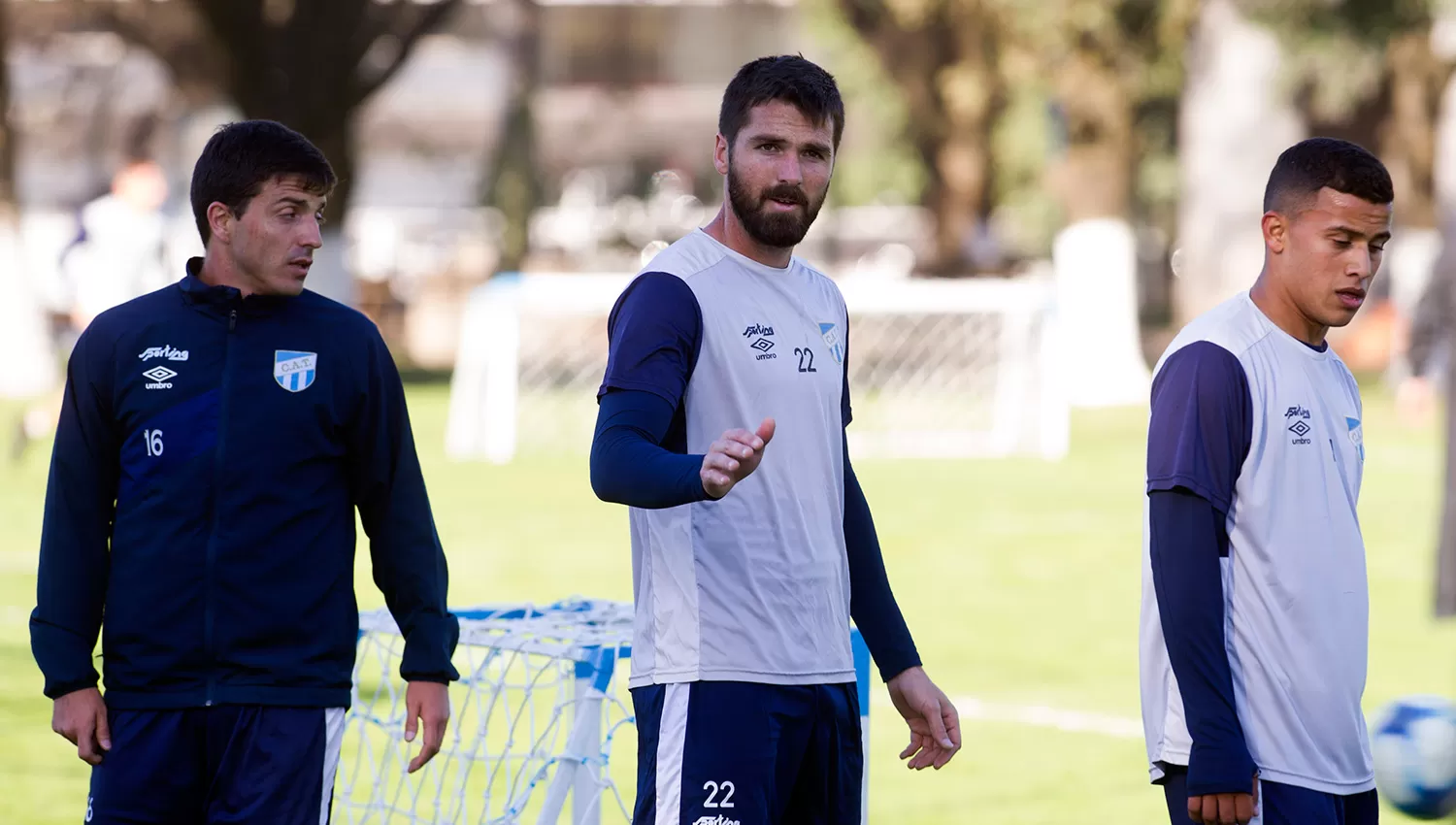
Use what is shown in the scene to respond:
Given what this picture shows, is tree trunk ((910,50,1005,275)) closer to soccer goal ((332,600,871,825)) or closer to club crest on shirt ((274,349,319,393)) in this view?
soccer goal ((332,600,871,825))

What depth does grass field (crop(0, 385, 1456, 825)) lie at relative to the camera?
26.6 ft

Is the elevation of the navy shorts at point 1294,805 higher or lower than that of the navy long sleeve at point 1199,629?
lower

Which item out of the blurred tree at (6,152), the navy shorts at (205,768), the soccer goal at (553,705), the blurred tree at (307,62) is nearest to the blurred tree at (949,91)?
the blurred tree at (307,62)

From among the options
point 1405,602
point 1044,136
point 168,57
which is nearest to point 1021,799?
point 1405,602

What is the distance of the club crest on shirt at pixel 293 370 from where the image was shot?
13.7 feet

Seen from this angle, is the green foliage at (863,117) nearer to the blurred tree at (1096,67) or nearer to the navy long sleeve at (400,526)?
Result: the blurred tree at (1096,67)

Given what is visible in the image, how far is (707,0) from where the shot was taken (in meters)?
79.6

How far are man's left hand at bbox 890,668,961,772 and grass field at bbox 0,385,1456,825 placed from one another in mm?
2442

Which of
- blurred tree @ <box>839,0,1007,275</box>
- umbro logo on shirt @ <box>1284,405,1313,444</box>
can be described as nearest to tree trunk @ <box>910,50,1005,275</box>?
blurred tree @ <box>839,0,1007,275</box>

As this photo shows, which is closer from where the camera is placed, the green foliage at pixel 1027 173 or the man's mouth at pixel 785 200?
the man's mouth at pixel 785 200

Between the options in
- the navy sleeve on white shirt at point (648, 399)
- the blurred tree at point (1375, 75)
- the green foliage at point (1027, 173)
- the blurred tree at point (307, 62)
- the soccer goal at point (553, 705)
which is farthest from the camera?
the green foliage at point (1027, 173)

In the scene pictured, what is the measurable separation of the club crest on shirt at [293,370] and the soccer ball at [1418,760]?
2.32 metres

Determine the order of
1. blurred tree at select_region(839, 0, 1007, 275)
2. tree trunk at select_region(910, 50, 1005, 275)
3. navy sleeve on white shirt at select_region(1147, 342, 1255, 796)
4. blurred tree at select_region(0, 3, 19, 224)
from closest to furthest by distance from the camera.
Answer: navy sleeve on white shirt at select_region(1147, 342, 1255, 796) < blurred tree at select_region(0, 3, 19, 224) < blurred tree at select_region(839, 0, 1007, 275) < tree trunk at select_region(910, 50, 1005, 275)

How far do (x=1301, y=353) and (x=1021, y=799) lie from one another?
4028 mm
